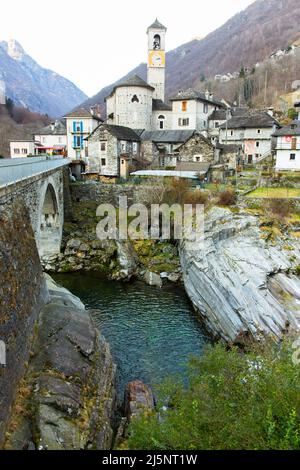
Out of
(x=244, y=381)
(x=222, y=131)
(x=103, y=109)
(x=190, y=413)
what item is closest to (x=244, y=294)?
(x=244, y=381)

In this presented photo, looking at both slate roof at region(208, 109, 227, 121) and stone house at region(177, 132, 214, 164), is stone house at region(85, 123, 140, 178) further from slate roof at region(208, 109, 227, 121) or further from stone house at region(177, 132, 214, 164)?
slate roof at region(208, 109, 227, 121)

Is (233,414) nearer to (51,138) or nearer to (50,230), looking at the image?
(50,230)

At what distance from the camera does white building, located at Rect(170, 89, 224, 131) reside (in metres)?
59.5

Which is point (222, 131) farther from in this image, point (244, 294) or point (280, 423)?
point (280, 423)

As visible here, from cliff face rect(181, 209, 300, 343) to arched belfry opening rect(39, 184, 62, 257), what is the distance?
1539cm

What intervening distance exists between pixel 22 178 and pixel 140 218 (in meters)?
22.1

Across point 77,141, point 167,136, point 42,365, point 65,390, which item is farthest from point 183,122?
point 65,390

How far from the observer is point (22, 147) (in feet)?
227

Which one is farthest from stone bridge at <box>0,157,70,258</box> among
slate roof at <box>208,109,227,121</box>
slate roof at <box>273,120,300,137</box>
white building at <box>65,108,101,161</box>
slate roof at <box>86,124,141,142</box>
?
slate roof at <box>208,109,227,121</box>

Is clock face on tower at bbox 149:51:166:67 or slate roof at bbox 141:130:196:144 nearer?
slate roof at bbox 141:130:196:144

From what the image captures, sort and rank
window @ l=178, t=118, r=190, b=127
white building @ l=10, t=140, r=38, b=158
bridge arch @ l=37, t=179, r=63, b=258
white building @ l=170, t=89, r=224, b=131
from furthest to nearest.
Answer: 1. white building @ l=10, t=140, r=38, b=158
2. window @ l=178, t=118, r=190, b=127
3. white building @ l=170, t=89, r=224, b=131
4. bridge arch @ l=37, t=179, r=63, b=258

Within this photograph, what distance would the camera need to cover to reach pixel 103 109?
17000 cm

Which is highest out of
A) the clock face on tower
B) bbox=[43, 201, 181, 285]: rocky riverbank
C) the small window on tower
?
the small window on tower

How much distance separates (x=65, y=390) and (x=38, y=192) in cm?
1505
